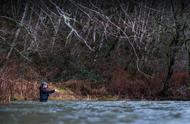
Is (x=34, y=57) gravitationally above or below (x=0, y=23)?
below

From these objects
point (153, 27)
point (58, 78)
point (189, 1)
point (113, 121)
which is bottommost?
point (113, 121)

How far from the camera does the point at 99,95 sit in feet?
104

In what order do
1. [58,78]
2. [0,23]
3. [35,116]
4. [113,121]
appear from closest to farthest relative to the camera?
[113,121] < [35,116] < [58,78] < [0,23]

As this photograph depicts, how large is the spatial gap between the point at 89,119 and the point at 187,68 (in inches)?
827

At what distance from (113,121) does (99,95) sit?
1650 cm

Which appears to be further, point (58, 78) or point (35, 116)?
point (58, 78)

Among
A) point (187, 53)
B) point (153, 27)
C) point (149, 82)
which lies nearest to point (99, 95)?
point (149, 82)

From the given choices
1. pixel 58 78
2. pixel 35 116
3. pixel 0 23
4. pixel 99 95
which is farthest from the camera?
pixel 0 23

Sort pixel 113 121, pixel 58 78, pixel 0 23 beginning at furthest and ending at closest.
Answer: pixel 0 23 < pixel 58 78 < pixel 113 121

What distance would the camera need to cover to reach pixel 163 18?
1367 inches

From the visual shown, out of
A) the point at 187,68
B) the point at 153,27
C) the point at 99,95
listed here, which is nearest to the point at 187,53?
the point at 187,68

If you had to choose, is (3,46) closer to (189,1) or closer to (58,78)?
(58,78)

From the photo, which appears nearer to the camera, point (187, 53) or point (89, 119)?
point (89, 119)

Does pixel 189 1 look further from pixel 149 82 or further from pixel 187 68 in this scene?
pixel 149 82
